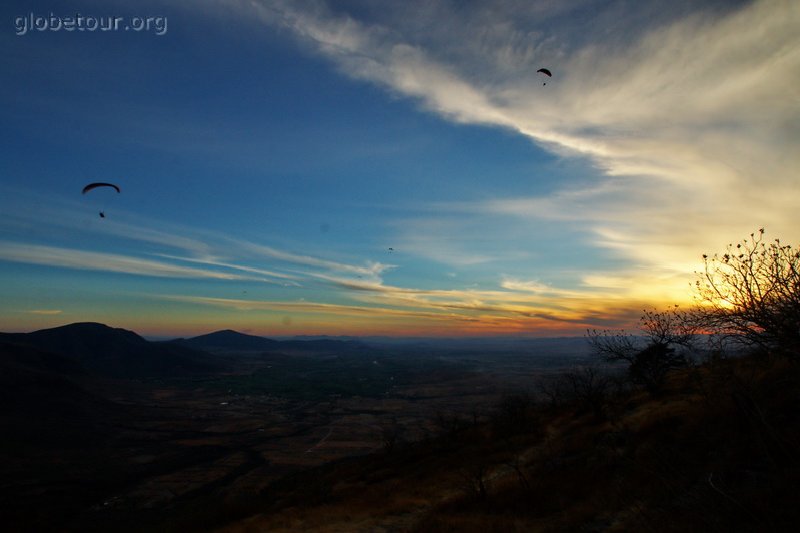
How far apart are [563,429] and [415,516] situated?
18479 millimetres

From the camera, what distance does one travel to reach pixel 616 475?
1725cm

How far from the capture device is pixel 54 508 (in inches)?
2756

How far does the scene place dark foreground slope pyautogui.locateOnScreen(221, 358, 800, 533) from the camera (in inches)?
293

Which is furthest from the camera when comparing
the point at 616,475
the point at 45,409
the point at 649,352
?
the point at 45,409

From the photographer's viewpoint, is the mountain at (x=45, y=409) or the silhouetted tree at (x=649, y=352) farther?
the mountain at (x=45, y=409)

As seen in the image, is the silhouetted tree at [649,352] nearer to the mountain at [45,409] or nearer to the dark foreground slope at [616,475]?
the dark foreground slope at [616,475]

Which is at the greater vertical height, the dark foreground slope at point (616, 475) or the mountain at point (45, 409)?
the dark foreground slope at point (616, 475)

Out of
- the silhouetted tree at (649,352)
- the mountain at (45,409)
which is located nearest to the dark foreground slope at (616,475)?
the silhouetted tree at (649,352)

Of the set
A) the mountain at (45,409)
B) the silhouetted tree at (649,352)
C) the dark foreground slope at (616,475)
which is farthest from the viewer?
the mountain at (45,409)

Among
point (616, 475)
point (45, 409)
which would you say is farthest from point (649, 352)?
point (45, 409)

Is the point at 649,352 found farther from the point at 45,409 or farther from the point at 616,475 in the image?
the point at 45,409

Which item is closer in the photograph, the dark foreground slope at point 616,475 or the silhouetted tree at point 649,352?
the dark foreground slope at point 616,475

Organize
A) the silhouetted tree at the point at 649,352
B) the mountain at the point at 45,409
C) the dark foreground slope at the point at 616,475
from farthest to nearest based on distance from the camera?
the mountain at the point at 45,409
the silhouetted tree at the point at 649,352
the dark foreground slope at the point at 616,475

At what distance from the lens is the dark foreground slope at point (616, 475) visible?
293 inches
